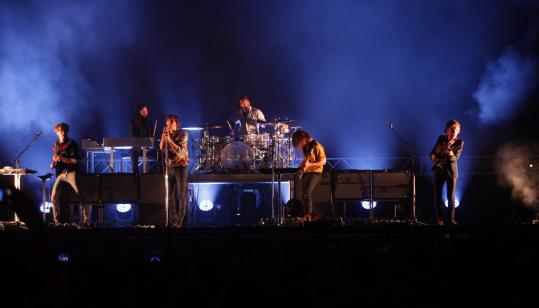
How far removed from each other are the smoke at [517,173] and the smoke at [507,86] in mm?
1001

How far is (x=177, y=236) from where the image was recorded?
9211 mm

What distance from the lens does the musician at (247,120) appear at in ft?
52.1

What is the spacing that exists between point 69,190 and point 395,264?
9769 mm

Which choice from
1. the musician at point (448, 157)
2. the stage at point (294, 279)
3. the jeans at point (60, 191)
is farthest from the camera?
the jeans at point (60, 191)

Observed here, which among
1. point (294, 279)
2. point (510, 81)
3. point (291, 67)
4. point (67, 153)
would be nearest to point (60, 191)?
point (67, 153)

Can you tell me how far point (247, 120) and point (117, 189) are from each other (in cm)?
377

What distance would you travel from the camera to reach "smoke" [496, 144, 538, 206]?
1523 centimetres

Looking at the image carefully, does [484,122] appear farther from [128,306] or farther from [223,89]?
[128,306]

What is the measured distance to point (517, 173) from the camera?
16.4 metres

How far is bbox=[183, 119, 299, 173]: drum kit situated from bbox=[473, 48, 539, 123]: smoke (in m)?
5.56

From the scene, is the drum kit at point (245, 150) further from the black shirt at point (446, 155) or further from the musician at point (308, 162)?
the black shirt at point (446, 155)

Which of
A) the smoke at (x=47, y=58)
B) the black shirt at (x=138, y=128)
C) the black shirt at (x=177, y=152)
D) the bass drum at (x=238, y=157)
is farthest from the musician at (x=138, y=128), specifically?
the smoke at (x=47, y=58)

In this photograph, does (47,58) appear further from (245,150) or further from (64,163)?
(64,163)

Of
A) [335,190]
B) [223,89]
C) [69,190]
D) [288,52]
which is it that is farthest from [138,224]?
[288,52]
